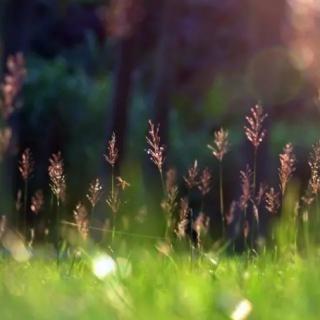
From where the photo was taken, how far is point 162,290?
411cm

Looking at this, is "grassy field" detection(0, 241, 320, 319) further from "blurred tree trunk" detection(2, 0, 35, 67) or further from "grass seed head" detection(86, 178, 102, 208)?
"blurred tree trunk" detection(2, 0, 35, 67)

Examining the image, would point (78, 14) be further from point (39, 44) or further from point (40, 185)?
point (40, 185)

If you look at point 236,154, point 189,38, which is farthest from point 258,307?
point 189,38

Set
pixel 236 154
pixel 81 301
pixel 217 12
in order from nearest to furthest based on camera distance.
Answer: pixel 81 301 < pixel 236 154 < pixel 217 12

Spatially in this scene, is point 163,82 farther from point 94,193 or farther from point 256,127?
point 94,193

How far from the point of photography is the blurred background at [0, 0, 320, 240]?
51.6ft

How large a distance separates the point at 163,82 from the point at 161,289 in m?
14.2

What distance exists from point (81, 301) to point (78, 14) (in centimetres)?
3375

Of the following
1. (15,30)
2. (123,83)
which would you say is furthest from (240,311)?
(15,30)

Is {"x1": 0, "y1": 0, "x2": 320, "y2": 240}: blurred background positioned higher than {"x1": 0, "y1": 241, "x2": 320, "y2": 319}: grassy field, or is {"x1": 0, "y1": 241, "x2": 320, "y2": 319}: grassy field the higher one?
{"x1": 0, "y1": 0, "x2": 320, "y2": 240}: blurred background

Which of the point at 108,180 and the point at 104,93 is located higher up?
the point at 104,93

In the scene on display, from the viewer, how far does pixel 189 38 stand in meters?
26.9

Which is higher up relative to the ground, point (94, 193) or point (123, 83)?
point (123, 83)

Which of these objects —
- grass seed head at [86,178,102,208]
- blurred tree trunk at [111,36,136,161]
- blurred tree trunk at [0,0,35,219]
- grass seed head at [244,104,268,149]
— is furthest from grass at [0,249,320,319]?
blurred tree trunk at [0,0,35,219]
